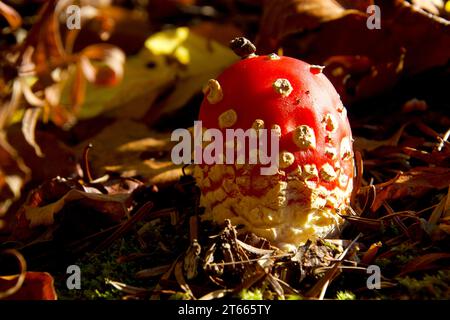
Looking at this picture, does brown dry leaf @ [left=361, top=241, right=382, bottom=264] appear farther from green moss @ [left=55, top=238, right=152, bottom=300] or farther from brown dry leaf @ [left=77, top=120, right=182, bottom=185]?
brown dry leaf @ [left=77, top=120, right=182, bottom=185]

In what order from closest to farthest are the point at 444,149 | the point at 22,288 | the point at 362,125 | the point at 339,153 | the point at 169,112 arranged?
the point at 22,288, the point at 339,153, the point at 444,149, the point at 362,125, the point at 169,112

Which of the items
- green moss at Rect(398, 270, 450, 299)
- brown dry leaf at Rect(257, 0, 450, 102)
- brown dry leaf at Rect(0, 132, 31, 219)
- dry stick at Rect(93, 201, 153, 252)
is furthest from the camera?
brown dry leaf at Rect(0, 132, 31, 219)

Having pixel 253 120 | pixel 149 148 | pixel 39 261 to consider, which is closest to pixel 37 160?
pixel 149 148

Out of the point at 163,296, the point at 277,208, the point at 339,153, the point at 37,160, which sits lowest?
the point at 37,160

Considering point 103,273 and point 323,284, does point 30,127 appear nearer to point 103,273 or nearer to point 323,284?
point 103,273

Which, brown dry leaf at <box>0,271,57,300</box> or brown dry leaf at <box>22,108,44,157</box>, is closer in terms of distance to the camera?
brown dry leaf at <box>0,271,57,300</box>

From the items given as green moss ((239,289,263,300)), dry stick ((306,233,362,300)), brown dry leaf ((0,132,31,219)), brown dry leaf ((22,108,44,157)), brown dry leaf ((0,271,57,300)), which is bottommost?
brown dry leaf ((0,132,31,219))

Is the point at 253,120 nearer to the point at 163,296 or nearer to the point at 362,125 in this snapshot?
the point at 163,296

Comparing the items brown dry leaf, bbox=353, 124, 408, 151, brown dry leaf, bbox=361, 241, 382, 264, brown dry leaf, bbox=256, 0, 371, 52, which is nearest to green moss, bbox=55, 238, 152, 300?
brown dry leaf, bbox=361, 241, 382, 264
